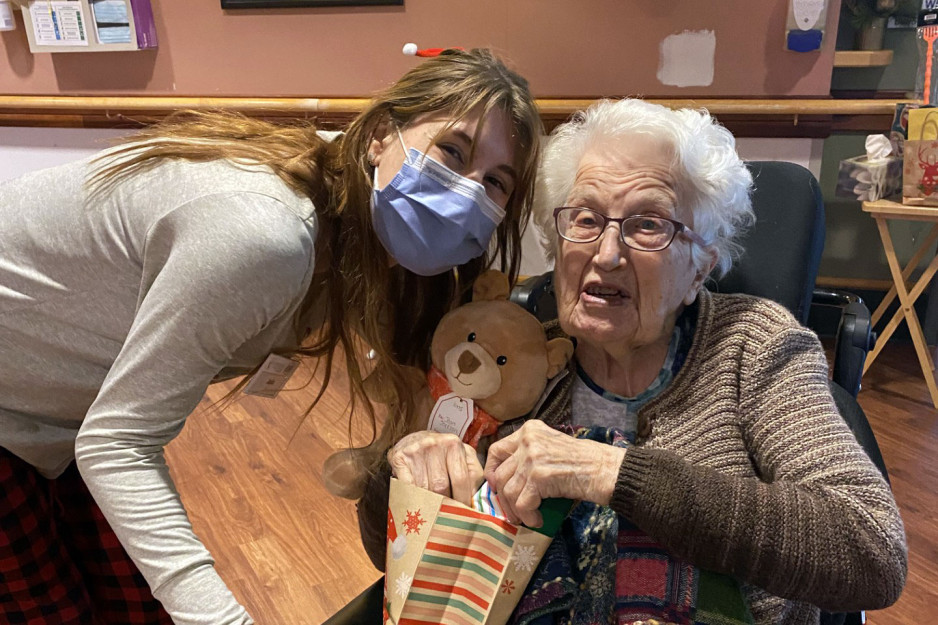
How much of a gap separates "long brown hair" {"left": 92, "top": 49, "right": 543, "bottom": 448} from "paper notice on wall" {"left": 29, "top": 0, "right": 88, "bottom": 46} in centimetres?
245

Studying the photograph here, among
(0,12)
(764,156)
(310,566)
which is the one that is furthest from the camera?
(0,12)

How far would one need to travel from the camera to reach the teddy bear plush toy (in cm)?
128

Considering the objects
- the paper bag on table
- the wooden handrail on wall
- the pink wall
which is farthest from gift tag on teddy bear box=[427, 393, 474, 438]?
the paper bag on table

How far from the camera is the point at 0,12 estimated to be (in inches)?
130

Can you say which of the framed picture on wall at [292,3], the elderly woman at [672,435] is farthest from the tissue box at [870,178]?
the framed picture on wall at [292,3]

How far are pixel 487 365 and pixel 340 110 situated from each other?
208 centimetres

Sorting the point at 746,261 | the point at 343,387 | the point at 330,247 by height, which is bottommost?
the point at 343,387

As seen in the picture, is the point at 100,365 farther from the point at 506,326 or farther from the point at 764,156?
the point at 764,156

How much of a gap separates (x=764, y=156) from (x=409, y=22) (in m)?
1.46

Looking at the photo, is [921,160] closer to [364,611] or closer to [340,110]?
[340,110]

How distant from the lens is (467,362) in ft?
4.19

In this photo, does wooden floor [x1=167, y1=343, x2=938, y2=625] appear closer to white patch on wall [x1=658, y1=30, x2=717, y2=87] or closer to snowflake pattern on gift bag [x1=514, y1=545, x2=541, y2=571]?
snowflake pattern on gift bag [x1=514, y1=545, x2=541, y2=571]

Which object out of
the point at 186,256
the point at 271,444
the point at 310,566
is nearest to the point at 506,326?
the point at 186,256

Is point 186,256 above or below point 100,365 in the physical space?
above
